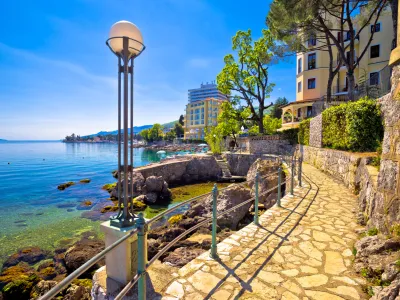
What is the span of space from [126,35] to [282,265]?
12.9ft

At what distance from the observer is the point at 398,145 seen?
3.36 meters

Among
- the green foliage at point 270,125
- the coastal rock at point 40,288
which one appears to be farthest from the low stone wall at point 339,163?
the green foliage at point 270,125

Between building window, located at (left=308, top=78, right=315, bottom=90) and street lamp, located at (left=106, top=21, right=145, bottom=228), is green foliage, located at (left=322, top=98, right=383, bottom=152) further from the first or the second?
building window, located at (left=308, top=78, right=315, bottom=90)

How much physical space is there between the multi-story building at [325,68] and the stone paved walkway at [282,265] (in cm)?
2107

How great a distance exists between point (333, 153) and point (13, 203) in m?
23.7

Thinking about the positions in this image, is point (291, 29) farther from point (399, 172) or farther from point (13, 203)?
point (13, 203)

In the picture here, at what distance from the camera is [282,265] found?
338 centimetres

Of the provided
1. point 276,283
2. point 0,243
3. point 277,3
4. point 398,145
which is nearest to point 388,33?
point 277,3

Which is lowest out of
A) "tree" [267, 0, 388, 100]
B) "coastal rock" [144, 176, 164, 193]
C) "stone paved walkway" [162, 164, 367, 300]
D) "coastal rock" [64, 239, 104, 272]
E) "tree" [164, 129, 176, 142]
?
"coastal rock" [64, 239, 104, 272]

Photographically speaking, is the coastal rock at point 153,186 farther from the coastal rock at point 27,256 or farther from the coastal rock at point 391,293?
the coastal rock at point 391,293

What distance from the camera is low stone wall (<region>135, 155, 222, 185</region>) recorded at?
23.0 metres

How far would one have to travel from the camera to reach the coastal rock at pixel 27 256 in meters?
8.92

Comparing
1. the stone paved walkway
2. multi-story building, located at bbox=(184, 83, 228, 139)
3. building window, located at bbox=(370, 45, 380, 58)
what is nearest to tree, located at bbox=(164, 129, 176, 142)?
multi-story building, located at bbox=(184, 83, 228, 139)

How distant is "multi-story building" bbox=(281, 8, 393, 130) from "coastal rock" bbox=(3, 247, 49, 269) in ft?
80.8
